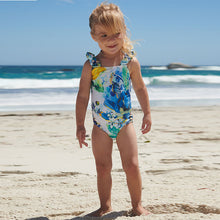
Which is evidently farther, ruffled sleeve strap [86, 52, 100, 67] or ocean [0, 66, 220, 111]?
ocean [0, 66, 220, 111]

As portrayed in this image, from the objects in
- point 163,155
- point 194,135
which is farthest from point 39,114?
point 163,155

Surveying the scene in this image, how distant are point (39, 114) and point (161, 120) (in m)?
2.71

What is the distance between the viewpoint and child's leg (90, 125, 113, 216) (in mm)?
2148

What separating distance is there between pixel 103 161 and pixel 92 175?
959mm

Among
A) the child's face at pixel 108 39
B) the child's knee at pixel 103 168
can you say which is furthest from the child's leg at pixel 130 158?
the child's face at pixel 108 39

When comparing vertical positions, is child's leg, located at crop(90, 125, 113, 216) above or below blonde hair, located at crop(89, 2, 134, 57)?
below

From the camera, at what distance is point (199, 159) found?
11.6 ft

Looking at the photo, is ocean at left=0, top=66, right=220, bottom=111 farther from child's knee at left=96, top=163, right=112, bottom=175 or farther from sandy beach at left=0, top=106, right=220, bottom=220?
child's knee at left=96, top=163, right=112, bottom=175

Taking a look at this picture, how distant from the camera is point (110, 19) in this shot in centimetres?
209

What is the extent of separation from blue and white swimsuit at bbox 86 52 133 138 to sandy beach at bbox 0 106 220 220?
620mm

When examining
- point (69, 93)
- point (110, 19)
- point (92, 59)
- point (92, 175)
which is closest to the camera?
point (110, 19)

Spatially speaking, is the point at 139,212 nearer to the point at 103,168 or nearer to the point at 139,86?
the point at 103,168

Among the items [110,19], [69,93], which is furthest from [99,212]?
[69,93]

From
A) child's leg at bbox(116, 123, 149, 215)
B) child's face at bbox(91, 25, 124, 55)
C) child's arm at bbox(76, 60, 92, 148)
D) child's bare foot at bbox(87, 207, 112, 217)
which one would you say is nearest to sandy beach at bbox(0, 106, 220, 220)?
child's bare foot at bbox(87, 207, 112, 217)
